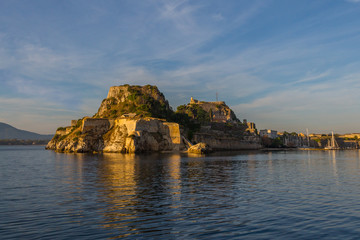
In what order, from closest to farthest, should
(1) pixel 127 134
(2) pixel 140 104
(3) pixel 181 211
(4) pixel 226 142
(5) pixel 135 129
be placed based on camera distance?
(3) pixel 181 211 < (5) pixel 135 129 < (1) pixel 127 134 < (2) pixel 140 104 < (4) pixel 226 142

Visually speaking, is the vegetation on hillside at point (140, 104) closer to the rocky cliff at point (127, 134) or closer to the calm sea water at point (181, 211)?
the rocky cliff at point (127, 134)

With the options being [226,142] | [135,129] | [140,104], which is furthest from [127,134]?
[226,142]

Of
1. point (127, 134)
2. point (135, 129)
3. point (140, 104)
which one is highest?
point (140, 104)

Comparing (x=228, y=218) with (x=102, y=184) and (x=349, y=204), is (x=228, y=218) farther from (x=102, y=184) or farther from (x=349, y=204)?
(x=102, y=184)

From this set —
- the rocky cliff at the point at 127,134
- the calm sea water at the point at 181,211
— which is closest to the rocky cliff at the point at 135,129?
the rocky cliff at the point at 127,134

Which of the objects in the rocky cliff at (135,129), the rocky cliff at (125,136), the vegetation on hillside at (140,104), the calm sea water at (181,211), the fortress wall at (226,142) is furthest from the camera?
the fortress wall at (226,142)

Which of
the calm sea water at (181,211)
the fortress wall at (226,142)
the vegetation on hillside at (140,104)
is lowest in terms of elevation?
the calm sea water at (181,211)

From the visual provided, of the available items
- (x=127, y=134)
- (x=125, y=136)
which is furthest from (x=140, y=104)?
(x=125, y=136)

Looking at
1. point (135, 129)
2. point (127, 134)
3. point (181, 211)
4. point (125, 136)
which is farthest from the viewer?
point (125, 136)

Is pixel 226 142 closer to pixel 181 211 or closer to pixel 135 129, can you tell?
pixel 135 129

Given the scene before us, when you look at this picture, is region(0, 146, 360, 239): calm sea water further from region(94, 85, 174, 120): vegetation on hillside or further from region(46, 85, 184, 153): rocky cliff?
region(94, 85, 174, 120): vegetation on hillside

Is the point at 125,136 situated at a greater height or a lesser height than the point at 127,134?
lesser

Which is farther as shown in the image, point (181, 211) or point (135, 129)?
point (135, 129)

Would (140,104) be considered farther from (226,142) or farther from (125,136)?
(226,142)
